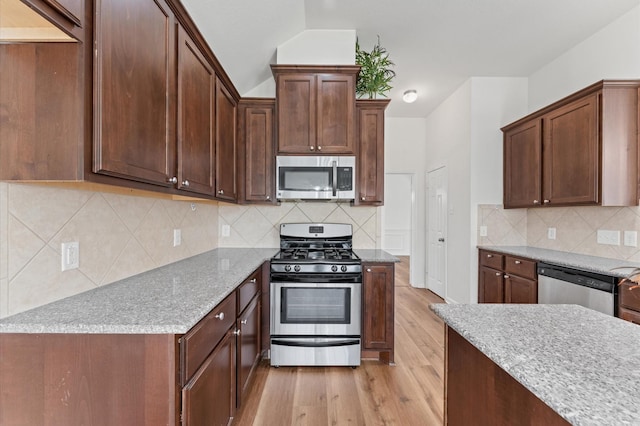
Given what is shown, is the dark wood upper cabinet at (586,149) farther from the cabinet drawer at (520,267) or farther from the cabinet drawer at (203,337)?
the cabinet drawer at (203,337)

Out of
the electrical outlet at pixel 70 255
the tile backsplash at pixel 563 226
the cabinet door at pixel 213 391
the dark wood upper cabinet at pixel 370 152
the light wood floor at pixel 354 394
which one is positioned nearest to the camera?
the cabinet door at pixel 213 391

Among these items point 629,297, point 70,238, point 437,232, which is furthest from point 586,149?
point 70,238

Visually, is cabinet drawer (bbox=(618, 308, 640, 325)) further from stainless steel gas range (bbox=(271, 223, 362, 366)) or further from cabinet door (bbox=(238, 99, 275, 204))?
cabinet door (bbox=(238, 99, 275, 204))

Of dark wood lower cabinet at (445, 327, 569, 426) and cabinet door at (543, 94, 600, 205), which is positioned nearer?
dark wood lower cabinet at (445, 327, 569, 426)

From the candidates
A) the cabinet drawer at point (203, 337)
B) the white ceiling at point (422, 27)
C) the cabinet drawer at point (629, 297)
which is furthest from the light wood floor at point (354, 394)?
the white ceiling at point (422, 27)

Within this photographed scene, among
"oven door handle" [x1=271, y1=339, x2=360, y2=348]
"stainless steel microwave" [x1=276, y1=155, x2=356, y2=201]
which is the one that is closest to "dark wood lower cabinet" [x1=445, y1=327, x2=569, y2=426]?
"oven door handle" [x1=271, y1=339, x2=360, y2=348]

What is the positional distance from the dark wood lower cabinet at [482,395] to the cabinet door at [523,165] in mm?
2648

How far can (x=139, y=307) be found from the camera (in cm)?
117

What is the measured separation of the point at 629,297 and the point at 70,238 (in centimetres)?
318

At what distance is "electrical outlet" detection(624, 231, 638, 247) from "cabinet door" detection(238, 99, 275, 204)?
3.10 meters

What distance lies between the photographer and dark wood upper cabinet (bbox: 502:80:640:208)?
243 cm

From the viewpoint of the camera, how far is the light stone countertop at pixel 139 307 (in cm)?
100

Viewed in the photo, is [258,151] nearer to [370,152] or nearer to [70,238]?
[370,152]

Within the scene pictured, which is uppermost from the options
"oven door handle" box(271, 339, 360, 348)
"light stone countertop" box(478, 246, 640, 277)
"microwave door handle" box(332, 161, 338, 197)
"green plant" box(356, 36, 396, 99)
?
"green plant" box(356, 36, 396, 99)
